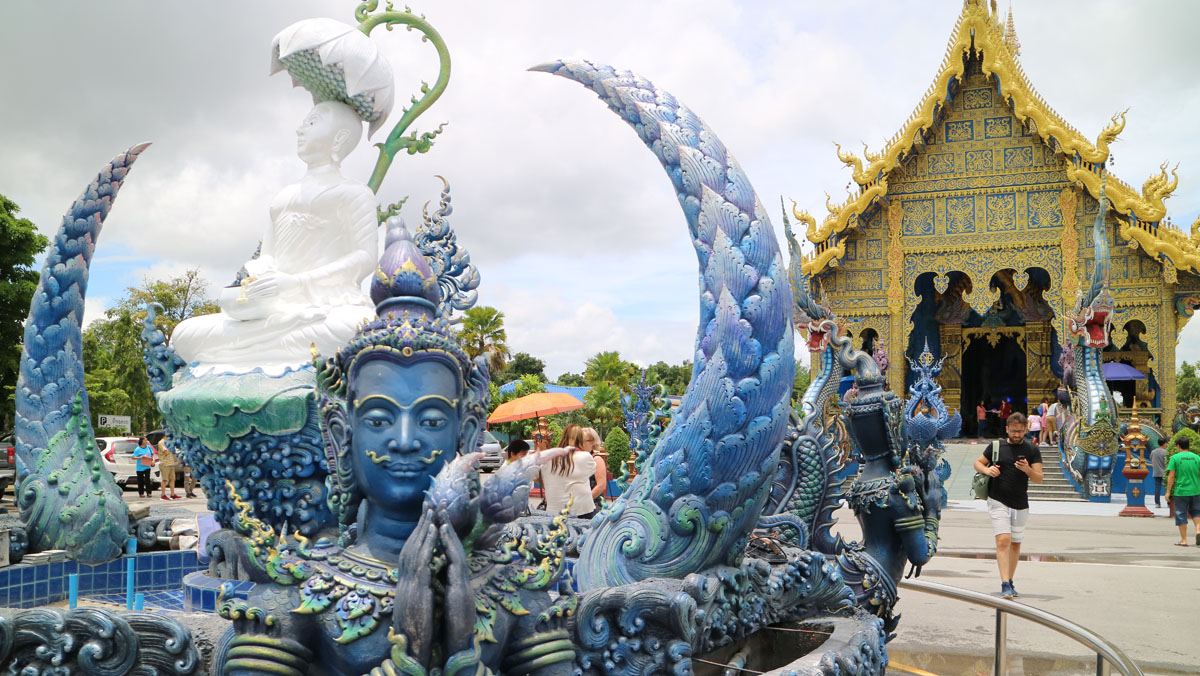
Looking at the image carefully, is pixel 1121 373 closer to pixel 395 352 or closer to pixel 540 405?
pixel 540 405

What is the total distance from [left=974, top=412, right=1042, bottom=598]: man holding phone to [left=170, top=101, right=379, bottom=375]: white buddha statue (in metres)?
4.84

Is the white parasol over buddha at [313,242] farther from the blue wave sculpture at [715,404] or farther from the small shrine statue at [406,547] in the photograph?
the small shrine statue at [406,547]

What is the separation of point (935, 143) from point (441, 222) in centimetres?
1918

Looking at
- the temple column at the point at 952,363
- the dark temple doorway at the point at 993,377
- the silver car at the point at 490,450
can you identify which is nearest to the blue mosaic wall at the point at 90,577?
the silver car at the point at 490,450

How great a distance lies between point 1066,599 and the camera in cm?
706

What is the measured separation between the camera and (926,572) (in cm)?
823

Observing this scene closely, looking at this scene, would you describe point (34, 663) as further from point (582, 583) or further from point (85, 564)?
point (85, 564)

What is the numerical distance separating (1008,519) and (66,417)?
6353 mm

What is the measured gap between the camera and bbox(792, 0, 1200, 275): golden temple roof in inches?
732

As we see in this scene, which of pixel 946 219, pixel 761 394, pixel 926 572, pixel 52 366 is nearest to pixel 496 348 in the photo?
pixel 946 219

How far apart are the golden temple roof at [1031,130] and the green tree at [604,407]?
5598mm

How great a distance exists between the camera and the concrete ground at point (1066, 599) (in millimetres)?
5359

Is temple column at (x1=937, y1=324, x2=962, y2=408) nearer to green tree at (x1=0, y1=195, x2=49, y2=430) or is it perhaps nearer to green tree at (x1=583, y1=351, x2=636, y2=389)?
green tree at (x1=583, y1=351, x2=636, y2=389)

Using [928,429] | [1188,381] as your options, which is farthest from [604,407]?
[1188,381]
